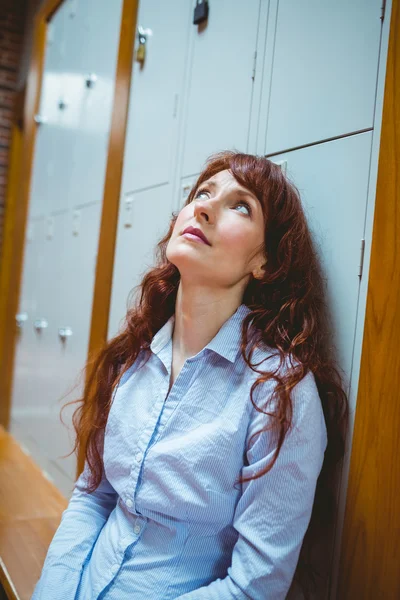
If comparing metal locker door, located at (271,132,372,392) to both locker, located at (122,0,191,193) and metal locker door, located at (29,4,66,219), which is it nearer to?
locker, located at (122,0,191,193)

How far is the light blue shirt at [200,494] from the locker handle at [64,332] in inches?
64.5

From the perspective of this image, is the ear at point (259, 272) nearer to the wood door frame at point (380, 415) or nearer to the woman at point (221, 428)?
the woman at point (221, 428)

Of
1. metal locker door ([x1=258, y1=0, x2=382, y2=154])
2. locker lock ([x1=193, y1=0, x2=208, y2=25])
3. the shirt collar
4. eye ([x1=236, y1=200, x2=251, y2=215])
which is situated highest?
locker lock ([x1=193, y1=0, x2=208, y2=25])

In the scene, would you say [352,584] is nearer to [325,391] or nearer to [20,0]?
[325,391]

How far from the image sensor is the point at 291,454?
3.73ft

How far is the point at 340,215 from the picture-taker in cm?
141

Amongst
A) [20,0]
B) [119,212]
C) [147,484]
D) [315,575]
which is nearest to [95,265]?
[119,212]

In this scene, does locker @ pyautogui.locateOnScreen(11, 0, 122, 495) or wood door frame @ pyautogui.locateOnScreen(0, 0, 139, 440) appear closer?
wood door frame @ pyautogui.locateOnScreen(0, 0, 139, 440)

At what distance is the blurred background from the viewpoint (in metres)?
1.39

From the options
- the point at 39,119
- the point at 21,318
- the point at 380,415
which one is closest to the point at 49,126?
the point at 39,119

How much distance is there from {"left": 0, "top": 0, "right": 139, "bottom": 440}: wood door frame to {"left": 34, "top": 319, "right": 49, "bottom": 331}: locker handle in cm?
49

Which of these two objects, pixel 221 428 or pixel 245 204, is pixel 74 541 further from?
pixel 245 204

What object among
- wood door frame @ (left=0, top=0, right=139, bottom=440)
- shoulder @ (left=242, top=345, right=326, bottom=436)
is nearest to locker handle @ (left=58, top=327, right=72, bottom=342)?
wood door frame @ (left=0, top=0, right=139, bottom=440)

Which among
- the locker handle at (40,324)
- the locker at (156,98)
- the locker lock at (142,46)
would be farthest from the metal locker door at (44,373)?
the locker lock at (142,46)
